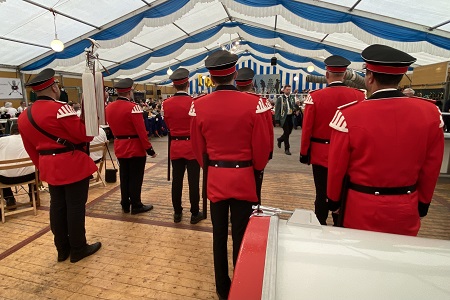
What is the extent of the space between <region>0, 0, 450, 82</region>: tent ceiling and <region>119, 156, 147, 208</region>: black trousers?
433 centimetres

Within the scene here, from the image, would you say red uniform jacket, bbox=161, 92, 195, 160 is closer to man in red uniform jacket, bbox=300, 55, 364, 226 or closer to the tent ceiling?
man in red uniform jacket, bbox=300, 55, 364, 226

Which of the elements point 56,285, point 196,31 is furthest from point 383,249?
point 196,31

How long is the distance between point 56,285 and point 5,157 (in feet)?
6.72

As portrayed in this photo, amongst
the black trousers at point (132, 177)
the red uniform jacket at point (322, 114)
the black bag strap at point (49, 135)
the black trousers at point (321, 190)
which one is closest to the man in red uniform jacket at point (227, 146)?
the red uniform jacket at point (322, 114)

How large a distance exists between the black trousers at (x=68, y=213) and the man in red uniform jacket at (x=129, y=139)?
803 mm

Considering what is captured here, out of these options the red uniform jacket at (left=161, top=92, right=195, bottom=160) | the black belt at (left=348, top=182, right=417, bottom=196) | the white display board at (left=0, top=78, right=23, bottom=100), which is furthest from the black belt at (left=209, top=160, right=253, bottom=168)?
the white display board at (left=0, top=78, right=23, bottom=100)

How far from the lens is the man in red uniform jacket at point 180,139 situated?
2775 millimetres

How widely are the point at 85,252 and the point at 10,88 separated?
1100 cm

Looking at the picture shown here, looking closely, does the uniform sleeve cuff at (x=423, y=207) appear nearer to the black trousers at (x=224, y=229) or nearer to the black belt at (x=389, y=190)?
the black belt at (x=389, y=190)

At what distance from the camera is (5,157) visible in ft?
10.3

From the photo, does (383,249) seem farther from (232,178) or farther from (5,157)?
(5,157)

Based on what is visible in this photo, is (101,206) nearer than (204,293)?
No

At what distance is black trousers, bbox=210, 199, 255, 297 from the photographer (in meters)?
1.74

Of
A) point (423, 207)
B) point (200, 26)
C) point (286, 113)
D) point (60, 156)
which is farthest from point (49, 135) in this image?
point (200, 26)
